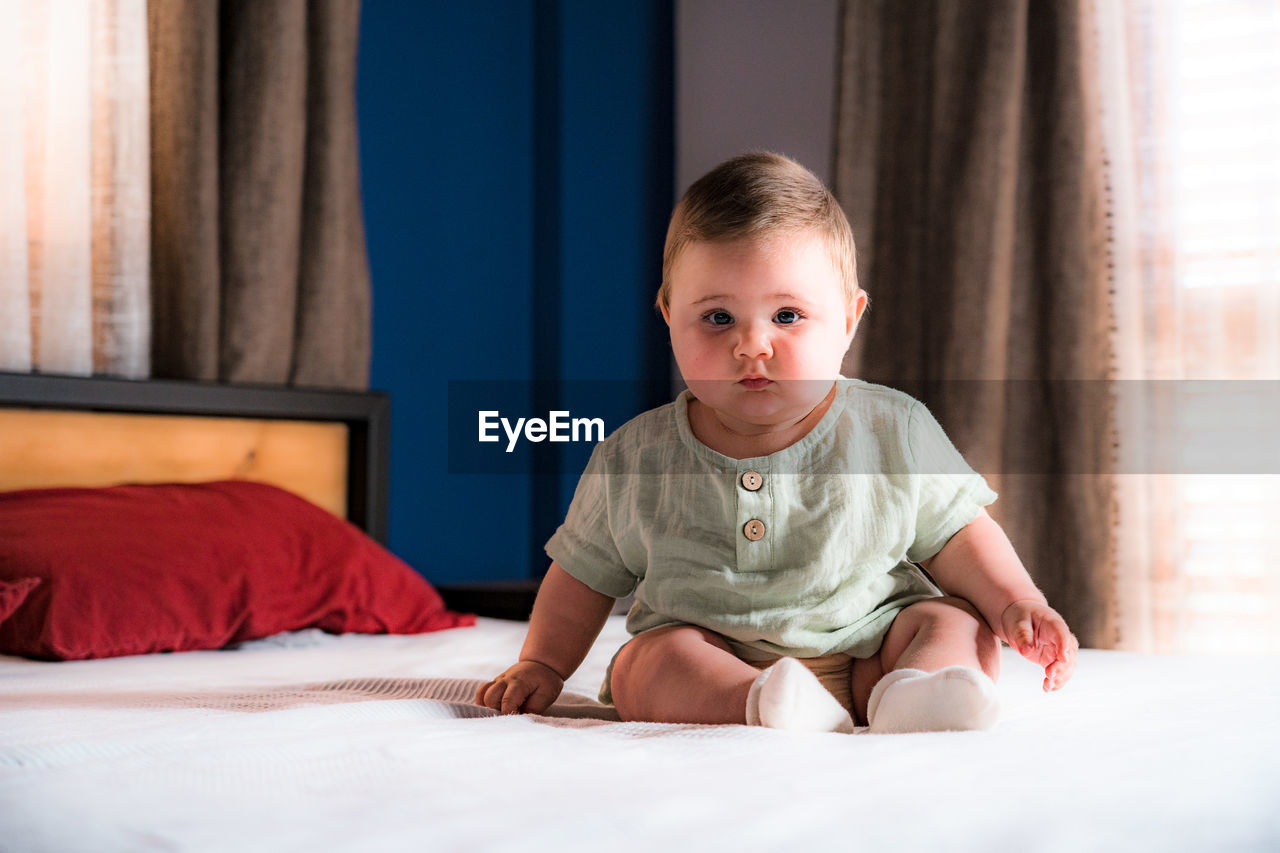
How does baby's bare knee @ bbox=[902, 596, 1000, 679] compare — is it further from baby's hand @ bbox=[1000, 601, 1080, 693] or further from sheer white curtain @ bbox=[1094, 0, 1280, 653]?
sheer white curtain @ bbox=[1094, 0, 1280, 653]

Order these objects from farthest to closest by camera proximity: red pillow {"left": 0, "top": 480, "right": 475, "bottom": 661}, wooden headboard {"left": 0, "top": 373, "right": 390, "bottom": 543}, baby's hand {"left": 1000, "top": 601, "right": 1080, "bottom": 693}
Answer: wooden headboard {"left": 0, "top": 373, "right": 390, "bottom": 543} → red pillow {"left": 0, "top": 480, "right": 475, "bottom": 661} → baby's hand {"left": 1000, "top": 601, "right": 1080, "bottom": 693}

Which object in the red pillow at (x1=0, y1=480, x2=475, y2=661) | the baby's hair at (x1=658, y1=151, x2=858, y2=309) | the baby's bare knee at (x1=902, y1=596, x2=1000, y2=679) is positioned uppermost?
the baby's hair at (x1=658, y1=151, x2=858, y2=309)

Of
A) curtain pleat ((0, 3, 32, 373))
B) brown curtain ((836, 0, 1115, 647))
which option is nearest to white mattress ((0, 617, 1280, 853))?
curtain pleat ((0, 3, 32, 373))

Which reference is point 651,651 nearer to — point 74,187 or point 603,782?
point 603,782

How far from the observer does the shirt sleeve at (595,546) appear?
1106mm

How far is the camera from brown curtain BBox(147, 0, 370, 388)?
2176 millimetres

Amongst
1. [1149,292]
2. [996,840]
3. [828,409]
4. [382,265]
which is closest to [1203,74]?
[1149,292]

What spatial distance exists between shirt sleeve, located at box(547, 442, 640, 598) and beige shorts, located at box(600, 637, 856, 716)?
0.10m

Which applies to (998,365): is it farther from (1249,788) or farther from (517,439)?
(1249,788)

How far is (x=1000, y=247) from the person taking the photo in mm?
2492

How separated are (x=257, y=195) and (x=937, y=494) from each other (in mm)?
1726

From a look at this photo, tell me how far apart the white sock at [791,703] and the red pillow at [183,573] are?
1.09 meters

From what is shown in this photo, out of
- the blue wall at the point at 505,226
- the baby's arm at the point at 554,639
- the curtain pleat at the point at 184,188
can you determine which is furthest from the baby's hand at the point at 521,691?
the blue wall at the point at 505,226

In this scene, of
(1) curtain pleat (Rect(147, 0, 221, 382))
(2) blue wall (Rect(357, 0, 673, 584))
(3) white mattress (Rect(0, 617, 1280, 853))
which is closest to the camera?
(3) white mattress (Rect(0, 617, 1280, 853))
